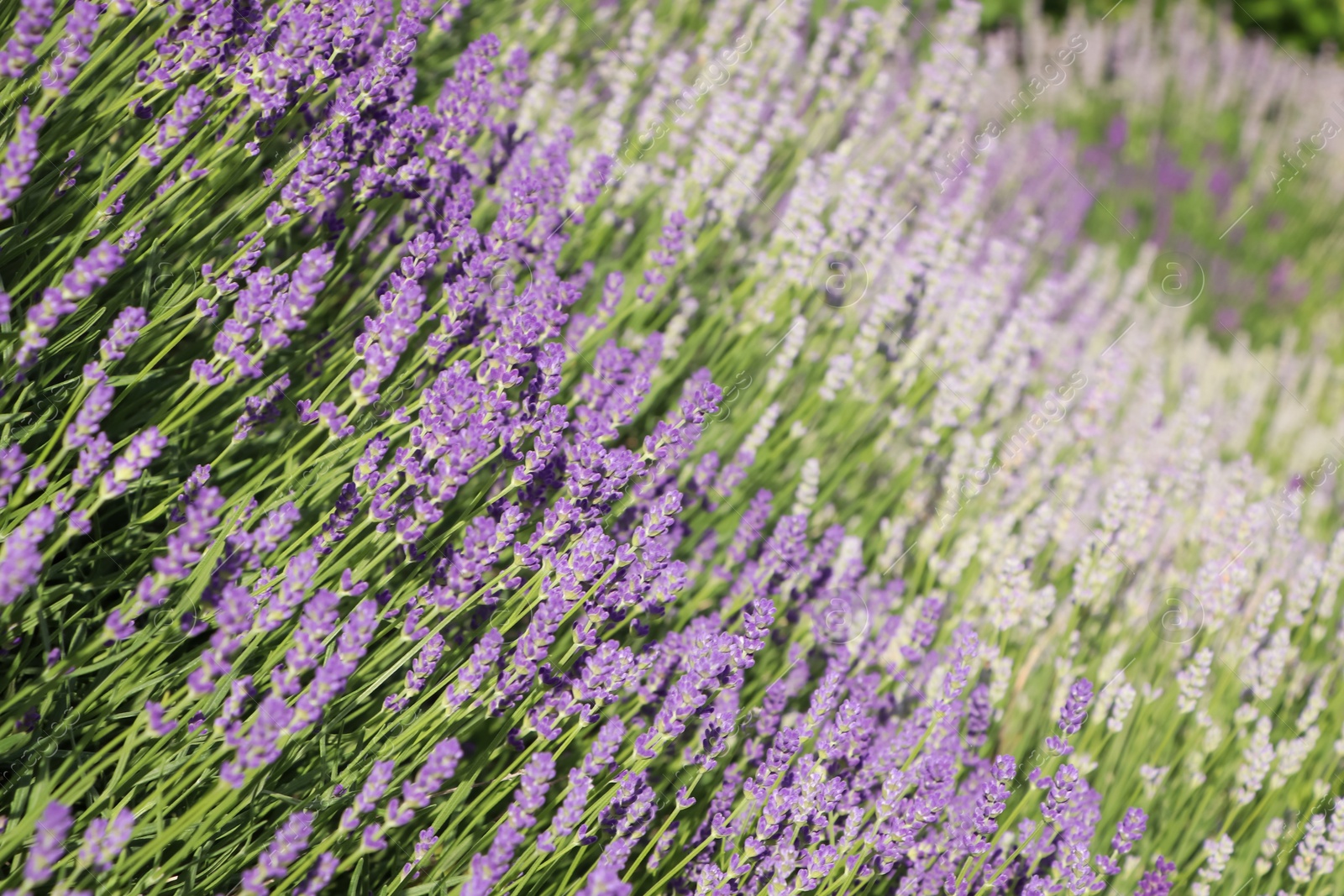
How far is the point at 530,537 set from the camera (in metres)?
1.52

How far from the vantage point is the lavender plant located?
1.23m

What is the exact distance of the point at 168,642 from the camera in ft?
4.17

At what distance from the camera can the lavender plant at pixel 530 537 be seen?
4.03ft

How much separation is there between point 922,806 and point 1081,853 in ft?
0.96

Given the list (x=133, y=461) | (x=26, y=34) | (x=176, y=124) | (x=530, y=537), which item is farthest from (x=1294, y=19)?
(x=133, y=461)

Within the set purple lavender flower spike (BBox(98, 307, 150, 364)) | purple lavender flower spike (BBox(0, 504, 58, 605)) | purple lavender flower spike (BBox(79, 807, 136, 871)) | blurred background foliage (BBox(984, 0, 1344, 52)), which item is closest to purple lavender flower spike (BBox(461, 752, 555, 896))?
purple lavender flower spike (BBox(79, 807, 136, 871))

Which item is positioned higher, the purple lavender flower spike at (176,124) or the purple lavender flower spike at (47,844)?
the purple lavender flower spike at (176,124)

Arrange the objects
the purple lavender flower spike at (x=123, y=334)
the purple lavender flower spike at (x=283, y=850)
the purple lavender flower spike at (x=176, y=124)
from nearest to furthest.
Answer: the purple lavender flower spike at (x=283, y=850)
the purple lavender flower spike at (x=123, y=334)
the purple lavender flower spike at (x=176, y=124)

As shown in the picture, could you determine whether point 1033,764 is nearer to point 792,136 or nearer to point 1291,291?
point 792,136

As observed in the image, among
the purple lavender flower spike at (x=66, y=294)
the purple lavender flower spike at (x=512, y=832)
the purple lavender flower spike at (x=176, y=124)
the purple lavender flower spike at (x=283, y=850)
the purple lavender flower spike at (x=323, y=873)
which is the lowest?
the purple lavender flower spike at (x=323, y=873)

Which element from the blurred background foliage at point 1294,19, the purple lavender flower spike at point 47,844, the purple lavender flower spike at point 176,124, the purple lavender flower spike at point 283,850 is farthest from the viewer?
the blurred background foliage at point 1294,19

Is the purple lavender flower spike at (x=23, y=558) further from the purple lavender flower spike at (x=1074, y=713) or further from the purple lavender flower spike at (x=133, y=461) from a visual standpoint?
the purple lavender flower spike at (x=1074, y=713)

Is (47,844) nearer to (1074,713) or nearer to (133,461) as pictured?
(133,461)

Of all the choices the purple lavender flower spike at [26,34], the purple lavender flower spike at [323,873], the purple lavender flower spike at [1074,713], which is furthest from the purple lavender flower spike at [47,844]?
the purple lavender flower spike at [1074,713]
